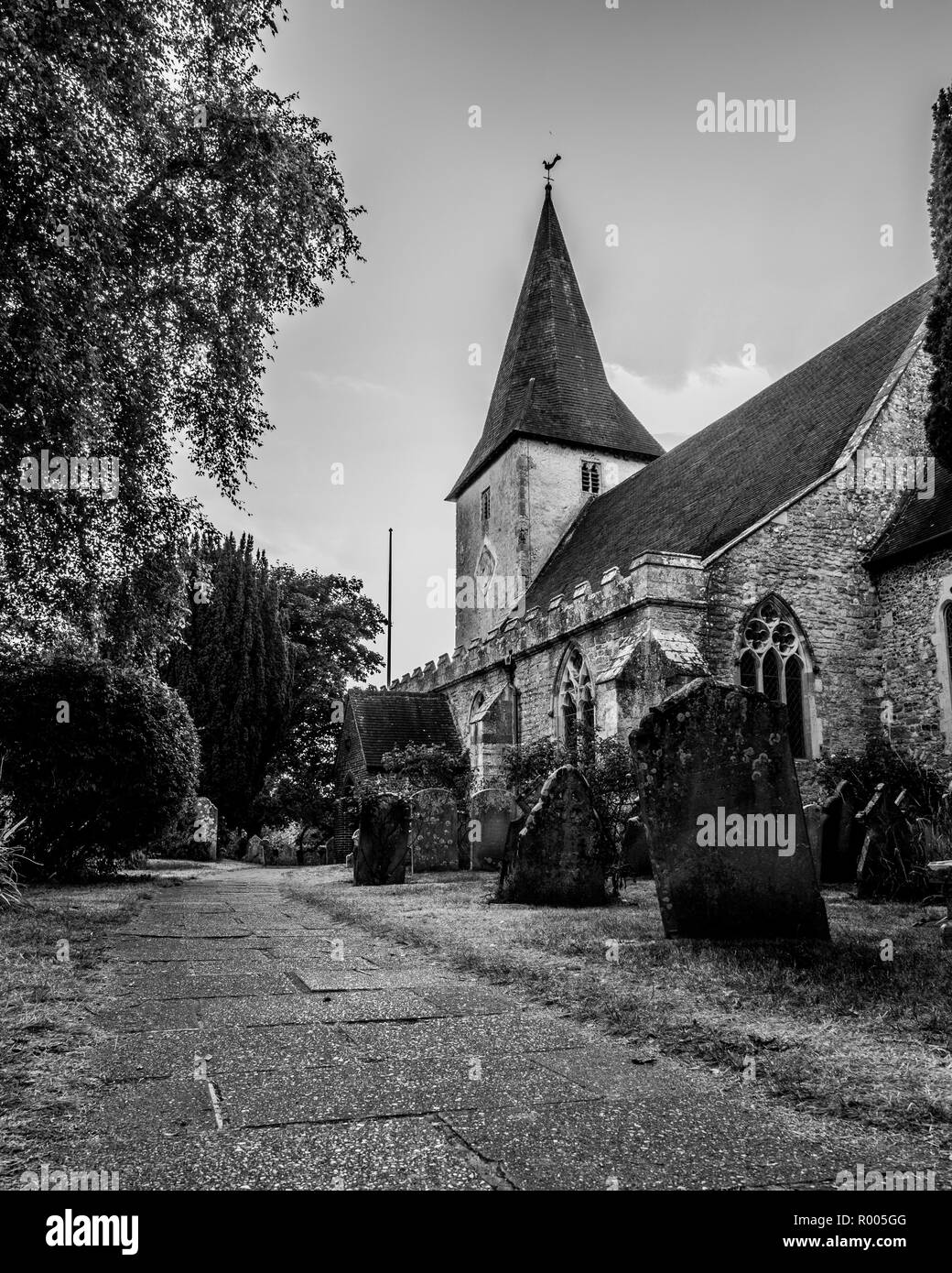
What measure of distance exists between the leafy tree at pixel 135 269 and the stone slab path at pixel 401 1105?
646 centimetres

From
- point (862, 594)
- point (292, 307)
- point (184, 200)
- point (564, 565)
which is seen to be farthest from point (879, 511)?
point (184, 200)

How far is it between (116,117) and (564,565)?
635 inches

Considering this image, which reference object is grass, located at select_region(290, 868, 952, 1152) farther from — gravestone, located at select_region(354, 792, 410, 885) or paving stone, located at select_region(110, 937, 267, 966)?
gravestone, located at select_region(354, 792, 410, 885)

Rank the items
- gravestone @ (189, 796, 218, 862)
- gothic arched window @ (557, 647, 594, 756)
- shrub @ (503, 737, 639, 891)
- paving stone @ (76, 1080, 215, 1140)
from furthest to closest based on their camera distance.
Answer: gravestone @ (189, 796, 218, 862)
gothic arched window @ (557, 647, 594, 756)
shrub @ (503, 737, 639, 891)
paving stone @ (76, 1080, 215, 1140)

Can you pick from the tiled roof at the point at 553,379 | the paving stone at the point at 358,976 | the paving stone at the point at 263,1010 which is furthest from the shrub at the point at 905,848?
the tiled roof at the point at 553,379

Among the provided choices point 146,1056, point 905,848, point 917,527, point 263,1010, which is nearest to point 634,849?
point 905,848

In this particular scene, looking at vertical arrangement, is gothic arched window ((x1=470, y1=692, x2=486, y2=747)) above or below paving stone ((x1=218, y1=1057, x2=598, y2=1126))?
above

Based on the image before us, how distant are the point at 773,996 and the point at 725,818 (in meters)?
1.70

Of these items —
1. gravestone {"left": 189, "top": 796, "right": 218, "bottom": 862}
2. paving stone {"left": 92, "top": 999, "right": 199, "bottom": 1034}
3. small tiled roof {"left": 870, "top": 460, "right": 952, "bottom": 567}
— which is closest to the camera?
paving stone {"left": 92, "top": 999, "right": 199, "bottom": 1034}

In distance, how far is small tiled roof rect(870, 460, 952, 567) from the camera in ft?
46.7

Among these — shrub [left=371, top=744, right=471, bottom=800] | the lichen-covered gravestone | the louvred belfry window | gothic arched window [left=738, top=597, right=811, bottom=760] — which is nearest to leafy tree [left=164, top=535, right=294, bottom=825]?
shrub [left=371, top=744, right=471, bottom=800]

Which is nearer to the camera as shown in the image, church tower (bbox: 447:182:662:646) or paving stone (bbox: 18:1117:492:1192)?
paving stone (bbox: 18:1117:492:1192)

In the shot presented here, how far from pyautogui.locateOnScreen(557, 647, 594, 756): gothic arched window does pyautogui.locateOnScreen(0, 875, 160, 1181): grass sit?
1119 centimetres

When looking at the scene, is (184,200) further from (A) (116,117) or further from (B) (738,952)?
(B) (738,952)
